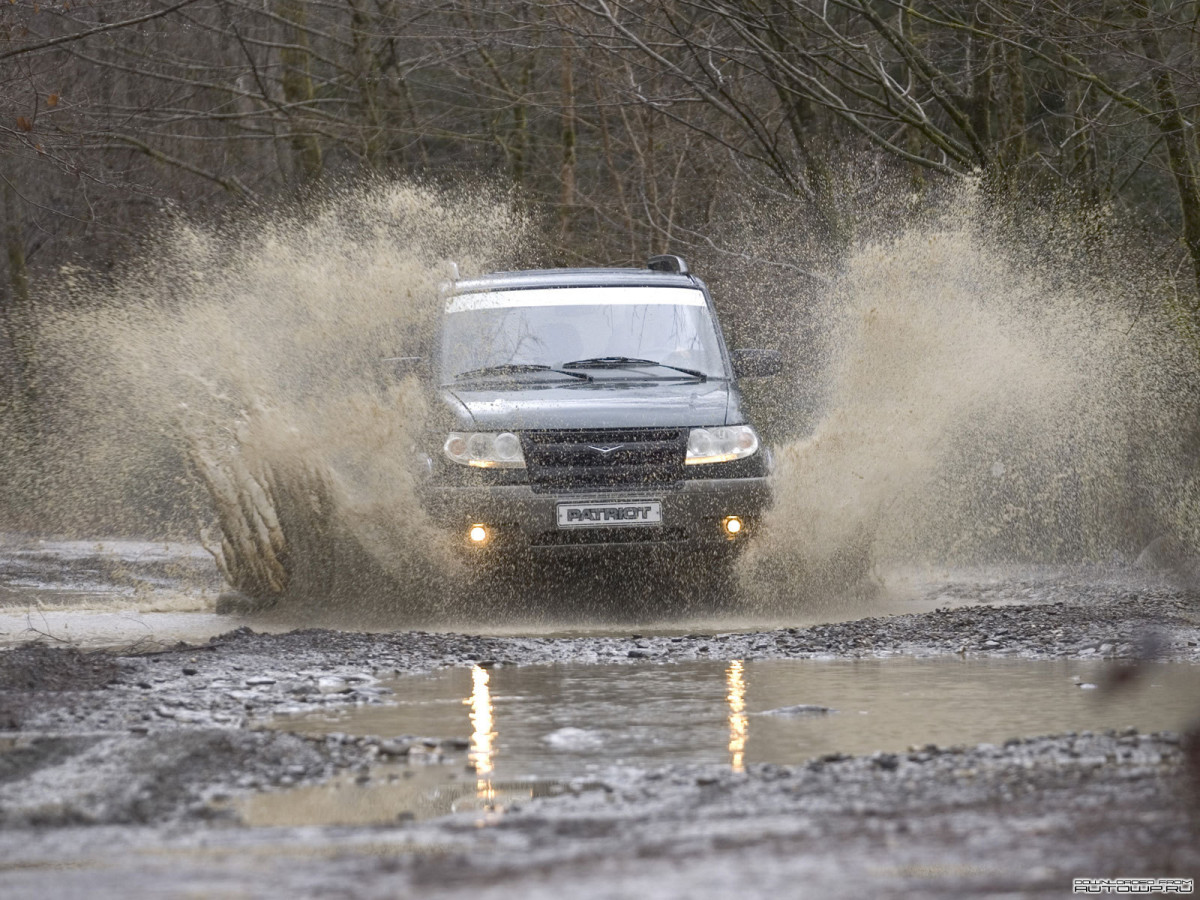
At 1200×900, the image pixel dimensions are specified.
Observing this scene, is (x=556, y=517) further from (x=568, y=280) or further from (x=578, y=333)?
(x=568, y=280)

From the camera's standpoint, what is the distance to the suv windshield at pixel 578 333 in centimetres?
1034

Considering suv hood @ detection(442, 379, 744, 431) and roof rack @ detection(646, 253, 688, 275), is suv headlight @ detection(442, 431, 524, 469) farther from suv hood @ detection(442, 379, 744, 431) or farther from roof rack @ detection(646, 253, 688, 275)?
roof rack @ detection(646, 253, 688, 275)

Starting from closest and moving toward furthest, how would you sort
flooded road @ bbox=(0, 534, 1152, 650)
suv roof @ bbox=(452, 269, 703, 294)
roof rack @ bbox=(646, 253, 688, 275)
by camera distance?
flooded road @ bbox=(0, 534, 1152, 650), suv roof @ bbox=(452, 269, 703, 294), roof rack @ bbox=(646, 253, 688, 275)

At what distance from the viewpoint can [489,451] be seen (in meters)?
9.45

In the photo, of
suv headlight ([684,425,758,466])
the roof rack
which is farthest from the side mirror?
suv headlight ([684,425,758,466])

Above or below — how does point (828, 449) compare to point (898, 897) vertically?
above

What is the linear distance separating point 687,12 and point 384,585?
10.4 m

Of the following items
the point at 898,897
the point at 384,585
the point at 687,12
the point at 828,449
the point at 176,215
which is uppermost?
the point at 687,12

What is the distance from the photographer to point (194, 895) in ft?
12.3

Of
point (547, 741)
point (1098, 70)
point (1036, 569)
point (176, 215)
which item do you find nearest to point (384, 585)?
point (547, 741)

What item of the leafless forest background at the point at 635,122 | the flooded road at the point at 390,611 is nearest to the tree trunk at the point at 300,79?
the leafless forest background at the point at 635,122

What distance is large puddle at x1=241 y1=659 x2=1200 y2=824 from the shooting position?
16.5 feet

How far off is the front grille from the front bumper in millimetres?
51

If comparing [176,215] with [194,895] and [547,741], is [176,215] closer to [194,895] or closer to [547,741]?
[547,741]
